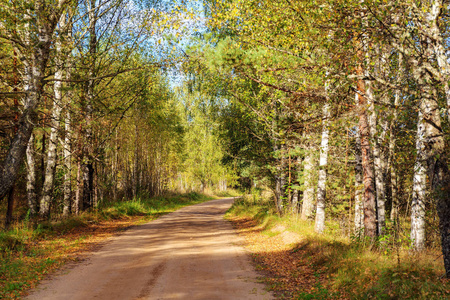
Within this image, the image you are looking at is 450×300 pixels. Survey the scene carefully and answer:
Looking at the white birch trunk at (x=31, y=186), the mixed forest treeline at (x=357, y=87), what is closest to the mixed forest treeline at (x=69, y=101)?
the white birch trunk at (x=31, y=186)

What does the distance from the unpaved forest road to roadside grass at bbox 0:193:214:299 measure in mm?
479

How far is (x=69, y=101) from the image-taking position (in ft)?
47.2

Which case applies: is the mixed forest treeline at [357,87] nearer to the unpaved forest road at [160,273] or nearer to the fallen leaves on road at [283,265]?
the fallen leaves on road at [283,265]

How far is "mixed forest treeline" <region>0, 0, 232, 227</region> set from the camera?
10.3 metres

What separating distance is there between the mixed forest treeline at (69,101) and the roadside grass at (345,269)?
7672 millimetres

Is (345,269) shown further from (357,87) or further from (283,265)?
(357,87)

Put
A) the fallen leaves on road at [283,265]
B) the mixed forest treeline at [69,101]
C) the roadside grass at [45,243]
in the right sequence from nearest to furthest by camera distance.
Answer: the fallen leaves on road at [283,265] → the roadside grass at [45,243] → the mixed forest treeline at [69,101]

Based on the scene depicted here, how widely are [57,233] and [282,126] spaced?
8.82 metres

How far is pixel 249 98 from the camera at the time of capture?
56.9ft

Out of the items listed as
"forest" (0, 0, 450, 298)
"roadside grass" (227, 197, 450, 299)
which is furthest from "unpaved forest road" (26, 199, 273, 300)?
"forest" (0, 0, 450, 298)

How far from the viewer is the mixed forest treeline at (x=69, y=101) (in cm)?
1030

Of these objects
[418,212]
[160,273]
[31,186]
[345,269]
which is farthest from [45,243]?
[418,212]

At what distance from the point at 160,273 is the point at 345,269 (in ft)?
13.3

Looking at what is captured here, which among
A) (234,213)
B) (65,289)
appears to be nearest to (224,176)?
(234,213)
